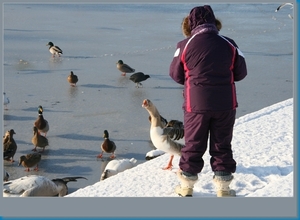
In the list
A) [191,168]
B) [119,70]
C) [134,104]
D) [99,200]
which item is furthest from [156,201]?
[119,70]

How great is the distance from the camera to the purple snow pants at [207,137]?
3.29 m

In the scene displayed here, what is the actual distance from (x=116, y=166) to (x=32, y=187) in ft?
3.44

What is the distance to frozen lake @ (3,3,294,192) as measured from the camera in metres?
6.43

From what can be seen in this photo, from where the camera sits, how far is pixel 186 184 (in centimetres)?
354

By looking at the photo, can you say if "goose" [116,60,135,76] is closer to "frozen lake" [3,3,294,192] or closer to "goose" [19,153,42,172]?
"frozen lake" [3,3,294,192]

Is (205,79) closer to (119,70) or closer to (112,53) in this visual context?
(119,70)

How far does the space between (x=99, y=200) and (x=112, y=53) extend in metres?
7.80

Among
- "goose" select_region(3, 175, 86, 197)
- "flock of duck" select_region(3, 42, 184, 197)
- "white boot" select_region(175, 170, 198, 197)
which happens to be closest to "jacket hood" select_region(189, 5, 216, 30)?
"white boot" select_region(175, 170, 198, 197)

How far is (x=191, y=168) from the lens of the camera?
11.4 ft

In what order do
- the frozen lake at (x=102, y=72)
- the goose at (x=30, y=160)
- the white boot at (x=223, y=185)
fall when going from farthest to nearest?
the frozen lake at (x=102, y=72) < the goose at (x=30, y=160) < the white boot at (x=223, y=185)

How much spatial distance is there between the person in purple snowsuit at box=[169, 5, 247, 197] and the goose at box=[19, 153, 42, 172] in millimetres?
2665

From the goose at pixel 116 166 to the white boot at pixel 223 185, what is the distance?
1.88 meters

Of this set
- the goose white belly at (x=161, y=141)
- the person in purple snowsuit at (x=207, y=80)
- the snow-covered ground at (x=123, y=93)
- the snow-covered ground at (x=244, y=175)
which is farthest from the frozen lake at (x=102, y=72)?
the person in purple snowsuit at (x=207, y=80)

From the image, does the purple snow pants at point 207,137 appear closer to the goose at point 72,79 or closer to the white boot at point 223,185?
the white boot at point 223,185
